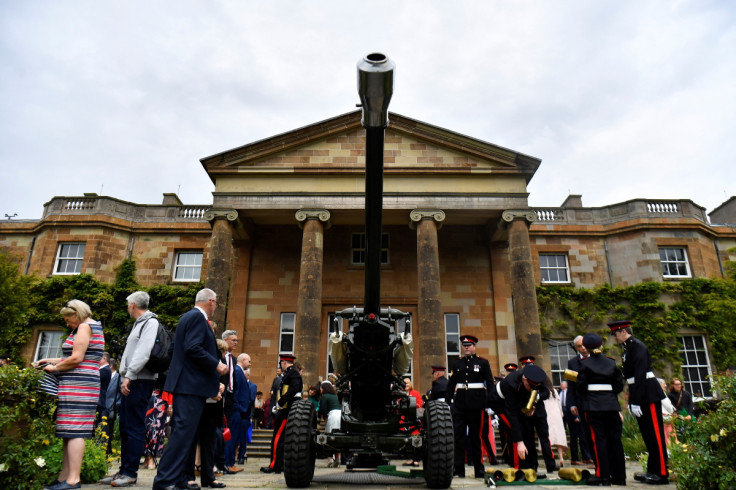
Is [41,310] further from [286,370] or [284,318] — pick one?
[286,370]

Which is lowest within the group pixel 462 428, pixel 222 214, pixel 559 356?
pixel 462 428

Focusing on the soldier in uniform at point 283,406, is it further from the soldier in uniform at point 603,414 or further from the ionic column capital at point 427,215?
the ionic column capital at point 427,215

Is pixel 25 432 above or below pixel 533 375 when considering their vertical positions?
below

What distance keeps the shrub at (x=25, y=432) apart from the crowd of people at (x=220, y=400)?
0.13 metres

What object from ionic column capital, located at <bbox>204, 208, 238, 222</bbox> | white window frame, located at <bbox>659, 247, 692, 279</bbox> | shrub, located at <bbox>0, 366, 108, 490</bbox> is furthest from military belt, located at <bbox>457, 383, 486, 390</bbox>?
white window frame, located at <bbox>659, 247, 692, 279</bbox>

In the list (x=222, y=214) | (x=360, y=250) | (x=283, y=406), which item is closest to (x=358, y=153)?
(x=360, y=250)

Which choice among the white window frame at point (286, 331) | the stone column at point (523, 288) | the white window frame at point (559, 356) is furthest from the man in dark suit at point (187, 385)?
the white window frame at point (559, 356)

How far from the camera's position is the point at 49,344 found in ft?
62.1

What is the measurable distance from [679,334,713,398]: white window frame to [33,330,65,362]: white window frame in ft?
77.8

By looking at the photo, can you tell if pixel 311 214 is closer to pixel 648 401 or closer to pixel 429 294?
pixel 429 294

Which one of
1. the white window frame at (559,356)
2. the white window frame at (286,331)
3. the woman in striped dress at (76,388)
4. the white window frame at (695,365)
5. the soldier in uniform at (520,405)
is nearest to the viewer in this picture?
the woman in striped dress at (76,388)

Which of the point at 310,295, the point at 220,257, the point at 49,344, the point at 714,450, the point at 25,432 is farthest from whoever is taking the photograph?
the point at 49,344

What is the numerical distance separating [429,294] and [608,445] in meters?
9.26

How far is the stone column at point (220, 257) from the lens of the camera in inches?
605
